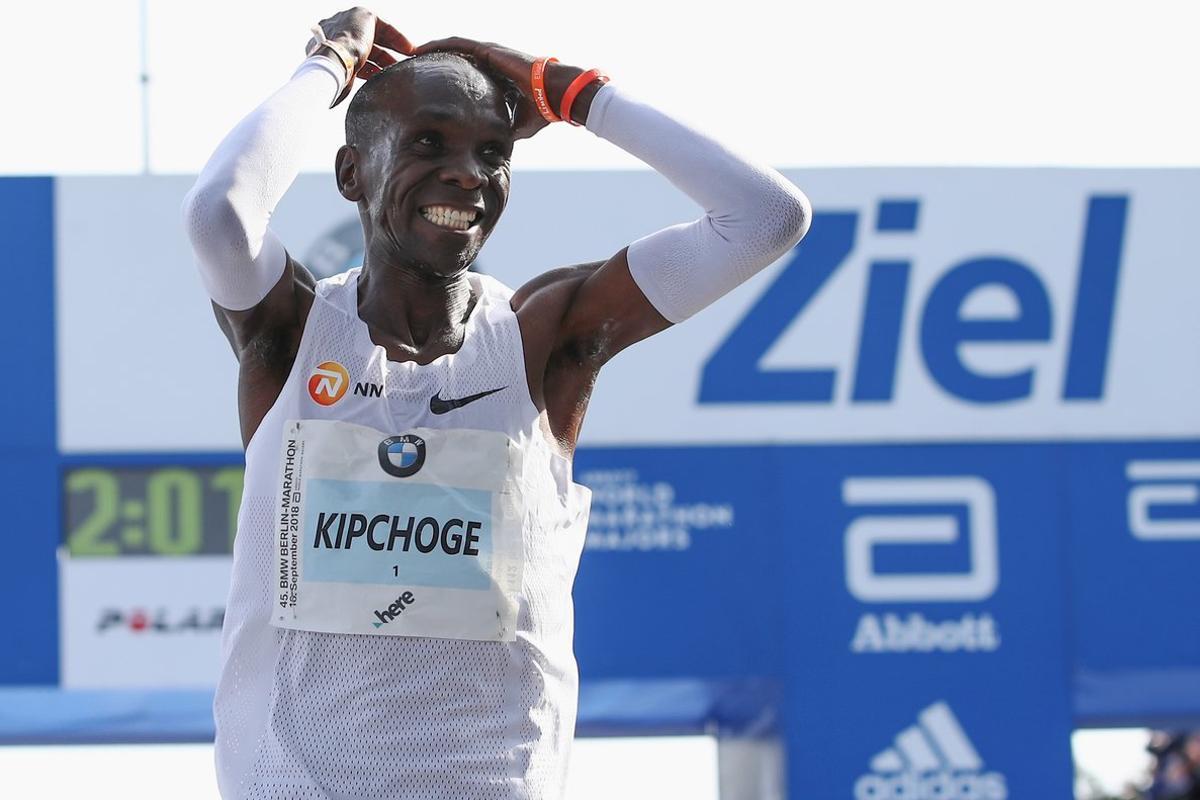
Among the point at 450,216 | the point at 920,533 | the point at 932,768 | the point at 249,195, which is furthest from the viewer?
the point at 920,533

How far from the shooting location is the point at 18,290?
7695 millimetres

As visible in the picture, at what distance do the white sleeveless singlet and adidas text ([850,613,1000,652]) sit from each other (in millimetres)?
5077

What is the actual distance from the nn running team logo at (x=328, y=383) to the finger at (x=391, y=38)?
60cm

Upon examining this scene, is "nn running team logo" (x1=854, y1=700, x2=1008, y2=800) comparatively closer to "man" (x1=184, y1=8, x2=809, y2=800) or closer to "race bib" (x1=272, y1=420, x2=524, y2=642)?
"man" (x1=184, y1=8, x2=809, y2=800)

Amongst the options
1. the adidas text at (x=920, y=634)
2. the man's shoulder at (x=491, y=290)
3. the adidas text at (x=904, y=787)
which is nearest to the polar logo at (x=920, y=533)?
the adidas text at (x=920, y=634)

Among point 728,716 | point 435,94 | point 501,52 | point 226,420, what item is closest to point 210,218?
point 435,94

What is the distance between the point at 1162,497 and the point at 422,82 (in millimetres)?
5782

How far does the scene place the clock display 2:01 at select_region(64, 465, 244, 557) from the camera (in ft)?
24.7

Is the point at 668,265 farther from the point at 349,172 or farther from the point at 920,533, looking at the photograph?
the point at 920,533

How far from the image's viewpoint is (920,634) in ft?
25.1

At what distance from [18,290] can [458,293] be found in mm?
5366

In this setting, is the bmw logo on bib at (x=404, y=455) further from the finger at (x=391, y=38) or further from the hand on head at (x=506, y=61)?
the finger at (x=391, y=38)

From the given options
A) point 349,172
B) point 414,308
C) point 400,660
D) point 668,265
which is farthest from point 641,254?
point 400,660

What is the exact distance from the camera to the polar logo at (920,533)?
7.70m
